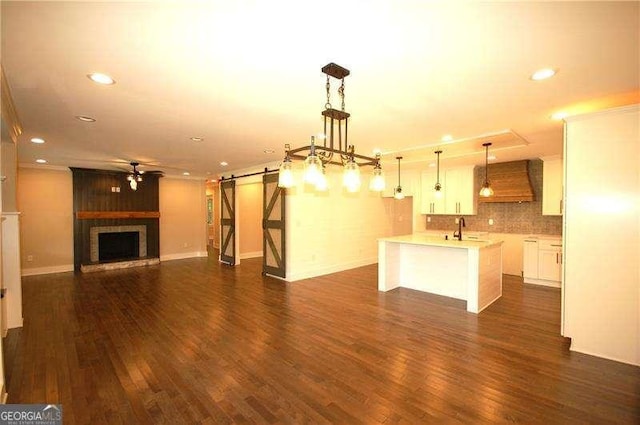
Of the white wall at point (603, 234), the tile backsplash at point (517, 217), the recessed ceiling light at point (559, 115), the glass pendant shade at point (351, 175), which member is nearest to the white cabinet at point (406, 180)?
the tile backsplash at point (517, 217)

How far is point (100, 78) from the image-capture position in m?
2.41

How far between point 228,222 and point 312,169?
6.84 metres

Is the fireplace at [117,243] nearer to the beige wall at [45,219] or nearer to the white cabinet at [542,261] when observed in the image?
the beige wall at [45,219]

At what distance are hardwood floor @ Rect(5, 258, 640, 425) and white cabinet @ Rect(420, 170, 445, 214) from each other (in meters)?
2.90

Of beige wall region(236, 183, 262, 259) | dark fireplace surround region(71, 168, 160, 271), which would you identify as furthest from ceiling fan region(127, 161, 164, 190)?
beige wall region(236, 183, 262, 259)

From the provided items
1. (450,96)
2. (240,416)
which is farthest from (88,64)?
(450,96)

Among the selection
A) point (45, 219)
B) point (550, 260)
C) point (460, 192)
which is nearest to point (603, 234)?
point (550, 260)

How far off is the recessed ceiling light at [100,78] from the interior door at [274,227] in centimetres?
409

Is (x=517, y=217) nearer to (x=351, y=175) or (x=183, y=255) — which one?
(x=351, y=175)

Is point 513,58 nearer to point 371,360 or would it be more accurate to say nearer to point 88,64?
point 371,360

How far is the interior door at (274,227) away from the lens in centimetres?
646

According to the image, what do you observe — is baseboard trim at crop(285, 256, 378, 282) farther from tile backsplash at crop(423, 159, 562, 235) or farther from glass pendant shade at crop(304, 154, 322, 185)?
glass pendant shade at crop(304, 154, 322, 185)

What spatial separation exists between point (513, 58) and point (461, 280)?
151 inches

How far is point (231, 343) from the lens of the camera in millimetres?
3340
